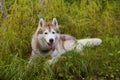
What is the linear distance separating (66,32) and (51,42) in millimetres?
1287

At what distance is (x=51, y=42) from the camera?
5.55 metres

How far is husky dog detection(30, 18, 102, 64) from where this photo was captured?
561 centimetres

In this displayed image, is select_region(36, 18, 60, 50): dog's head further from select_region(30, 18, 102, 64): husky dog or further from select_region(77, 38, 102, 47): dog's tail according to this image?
select_region(77, 38, 102, 47): dog's tail

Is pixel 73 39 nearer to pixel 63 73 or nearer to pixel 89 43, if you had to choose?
pixel 89 43

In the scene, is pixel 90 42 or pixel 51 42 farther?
pixel 90 42

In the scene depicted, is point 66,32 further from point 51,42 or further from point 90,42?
point 51,42

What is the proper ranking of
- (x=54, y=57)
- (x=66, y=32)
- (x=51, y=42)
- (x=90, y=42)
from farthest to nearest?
1. (x=66, y=32)
2. (x=90, y=42)
3. (x=54, y=57)
4. (x=51, y=42)

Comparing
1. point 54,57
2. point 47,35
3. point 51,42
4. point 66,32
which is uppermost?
point 47,35

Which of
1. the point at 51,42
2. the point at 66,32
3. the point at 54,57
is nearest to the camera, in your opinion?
the point at 51,42

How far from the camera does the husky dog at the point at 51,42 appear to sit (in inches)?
221

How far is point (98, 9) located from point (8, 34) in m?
2.17

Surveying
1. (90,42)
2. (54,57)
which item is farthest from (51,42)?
(90,42)

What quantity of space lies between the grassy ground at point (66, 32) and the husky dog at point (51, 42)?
15 centimetres

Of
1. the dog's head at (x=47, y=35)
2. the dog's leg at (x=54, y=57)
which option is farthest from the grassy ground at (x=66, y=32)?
the dog's head at (x=47, y=35)
